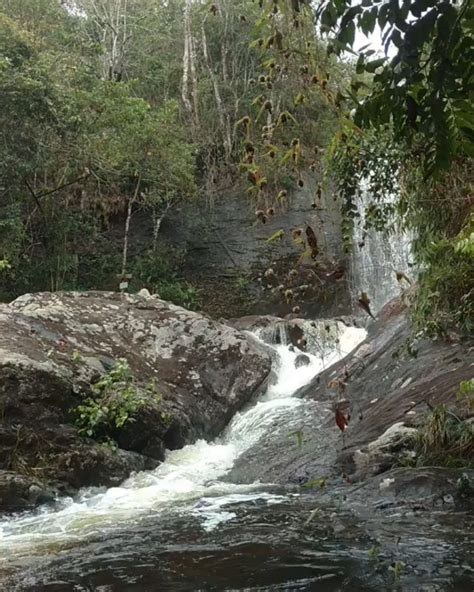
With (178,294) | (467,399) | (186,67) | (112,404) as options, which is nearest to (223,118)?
(186,67)

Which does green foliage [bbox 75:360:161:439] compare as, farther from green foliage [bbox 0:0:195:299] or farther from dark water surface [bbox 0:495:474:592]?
green foliage [bbox 0:0:195:299]

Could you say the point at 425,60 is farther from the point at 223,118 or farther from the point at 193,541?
the point at 223,118

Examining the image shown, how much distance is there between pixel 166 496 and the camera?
694 cm

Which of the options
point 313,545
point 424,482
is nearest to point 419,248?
point 424,482

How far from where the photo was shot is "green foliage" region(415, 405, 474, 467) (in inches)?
221

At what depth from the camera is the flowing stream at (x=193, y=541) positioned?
380 centimetres

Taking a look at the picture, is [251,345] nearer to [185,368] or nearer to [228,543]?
[185,368]

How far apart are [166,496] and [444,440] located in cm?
301

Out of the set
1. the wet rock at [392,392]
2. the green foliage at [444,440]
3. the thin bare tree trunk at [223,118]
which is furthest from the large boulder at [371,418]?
the thin bare tree trunk at [223,118]

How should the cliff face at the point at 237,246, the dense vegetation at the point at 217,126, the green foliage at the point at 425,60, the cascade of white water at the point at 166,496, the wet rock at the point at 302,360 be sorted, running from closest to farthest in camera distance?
1. the green foliage at the point at 425,60
2. the dense vegetation at the point at 217,126
3. the cascade of white water at the point at 166,496
4. the wet rock at the point at 302,360
5. the cliff face at the point at 237,246

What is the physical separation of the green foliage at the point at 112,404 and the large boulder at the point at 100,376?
0.10m

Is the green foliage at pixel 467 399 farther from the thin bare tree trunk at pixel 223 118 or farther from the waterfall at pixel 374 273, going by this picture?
the thin bare tree trunk at pixel 223 118

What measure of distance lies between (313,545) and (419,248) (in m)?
3.32

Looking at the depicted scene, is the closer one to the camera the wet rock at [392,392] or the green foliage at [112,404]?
the wet rock at [392,392]
